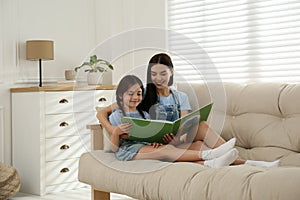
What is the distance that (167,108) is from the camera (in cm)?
323

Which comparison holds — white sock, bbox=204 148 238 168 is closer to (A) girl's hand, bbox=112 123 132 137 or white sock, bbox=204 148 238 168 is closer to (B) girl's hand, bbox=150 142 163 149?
(B) girl's hand, bbox=150 142 163 149

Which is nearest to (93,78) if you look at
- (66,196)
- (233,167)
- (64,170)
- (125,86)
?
(64,170)

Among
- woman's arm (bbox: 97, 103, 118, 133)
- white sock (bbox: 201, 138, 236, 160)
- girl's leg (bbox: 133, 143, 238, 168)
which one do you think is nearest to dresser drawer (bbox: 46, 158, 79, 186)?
woman's arm (bbox: 97, 103, 118, 133)

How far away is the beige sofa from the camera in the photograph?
2.36 metres

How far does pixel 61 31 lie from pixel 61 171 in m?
1.21

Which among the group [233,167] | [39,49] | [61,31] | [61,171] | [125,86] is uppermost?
[61,31]

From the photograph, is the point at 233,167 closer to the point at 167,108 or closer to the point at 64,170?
the point at 167,108

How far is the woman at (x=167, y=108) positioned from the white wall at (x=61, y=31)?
1403 mm

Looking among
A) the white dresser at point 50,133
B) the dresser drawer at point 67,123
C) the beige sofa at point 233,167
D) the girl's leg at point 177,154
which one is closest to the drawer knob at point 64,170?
the white dresser at point 50,133

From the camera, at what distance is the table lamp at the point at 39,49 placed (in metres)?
4.39

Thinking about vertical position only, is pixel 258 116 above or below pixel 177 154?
above

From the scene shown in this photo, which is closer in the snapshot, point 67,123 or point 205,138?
point 205,138

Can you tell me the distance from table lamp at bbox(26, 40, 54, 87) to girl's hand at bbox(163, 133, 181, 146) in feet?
5.58

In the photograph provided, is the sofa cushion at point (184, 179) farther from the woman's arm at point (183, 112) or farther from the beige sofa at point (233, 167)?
the woman's arm at point (183, 112)
